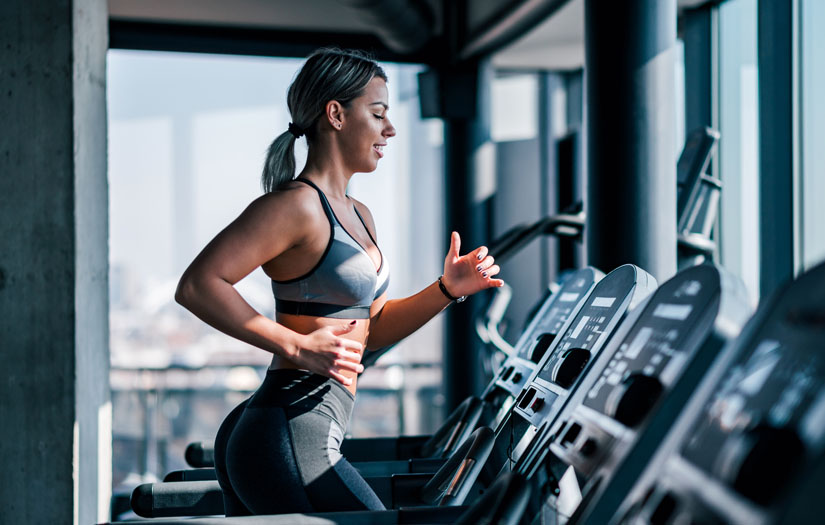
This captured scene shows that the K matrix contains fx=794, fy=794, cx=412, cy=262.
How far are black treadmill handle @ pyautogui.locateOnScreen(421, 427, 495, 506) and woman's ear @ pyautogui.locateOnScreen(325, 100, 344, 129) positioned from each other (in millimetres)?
753

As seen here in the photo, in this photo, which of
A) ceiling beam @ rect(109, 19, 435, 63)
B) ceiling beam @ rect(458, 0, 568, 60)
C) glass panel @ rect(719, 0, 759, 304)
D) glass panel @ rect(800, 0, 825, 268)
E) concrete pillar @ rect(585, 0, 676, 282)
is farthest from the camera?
ceiling beam @ rect(109, 19, 435, 63)

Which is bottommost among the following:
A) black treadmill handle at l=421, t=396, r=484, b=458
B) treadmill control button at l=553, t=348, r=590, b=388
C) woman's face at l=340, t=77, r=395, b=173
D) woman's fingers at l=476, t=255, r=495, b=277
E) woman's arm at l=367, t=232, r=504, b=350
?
black treadmill handle at l=421, t=396, r=484, b=458

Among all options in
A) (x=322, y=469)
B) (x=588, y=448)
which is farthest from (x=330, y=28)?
(x=588, y=448)

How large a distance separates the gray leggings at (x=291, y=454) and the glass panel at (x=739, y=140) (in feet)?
9.94

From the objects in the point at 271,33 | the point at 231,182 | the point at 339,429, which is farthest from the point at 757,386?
the point at 231,182

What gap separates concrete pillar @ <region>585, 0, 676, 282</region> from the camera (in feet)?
8.16

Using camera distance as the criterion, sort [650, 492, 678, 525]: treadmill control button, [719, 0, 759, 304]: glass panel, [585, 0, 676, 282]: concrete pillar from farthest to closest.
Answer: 1. [719, 0, 759, 304]: glass panel
2. [585, 0, 676, 282]: concrete pillar
3. [650, 492, 678, 525]: treadmill control button

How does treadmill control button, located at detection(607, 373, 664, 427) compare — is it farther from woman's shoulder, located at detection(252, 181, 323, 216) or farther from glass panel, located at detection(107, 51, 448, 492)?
glass panel, located at detection(107, 51, 448, 492)

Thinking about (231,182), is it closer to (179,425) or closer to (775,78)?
(179,425)

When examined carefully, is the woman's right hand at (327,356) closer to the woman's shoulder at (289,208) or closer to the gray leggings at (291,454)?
the gray leggings at (291,454)

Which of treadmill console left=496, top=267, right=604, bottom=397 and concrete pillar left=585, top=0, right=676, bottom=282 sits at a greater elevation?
concrete pillar left=585, top=0, right=676, bottom=282

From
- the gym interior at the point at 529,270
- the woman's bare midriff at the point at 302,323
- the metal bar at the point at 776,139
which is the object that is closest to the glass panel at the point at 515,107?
the gym interior at the point at 529,270

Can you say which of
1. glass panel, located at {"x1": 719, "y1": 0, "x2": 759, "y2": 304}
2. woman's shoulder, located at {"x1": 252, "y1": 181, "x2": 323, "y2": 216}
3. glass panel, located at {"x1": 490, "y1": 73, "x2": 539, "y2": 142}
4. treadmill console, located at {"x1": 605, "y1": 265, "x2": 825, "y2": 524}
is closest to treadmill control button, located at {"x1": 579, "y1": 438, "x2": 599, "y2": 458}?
treadmill console, located at {"x1": 605, "y1": 265, "x2": 825, "y2": 524}

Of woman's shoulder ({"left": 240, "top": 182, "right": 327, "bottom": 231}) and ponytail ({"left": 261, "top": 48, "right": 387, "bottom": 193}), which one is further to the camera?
ponytail ({"left": 261, "top": 48, "right": 387, "bottom": 193})
